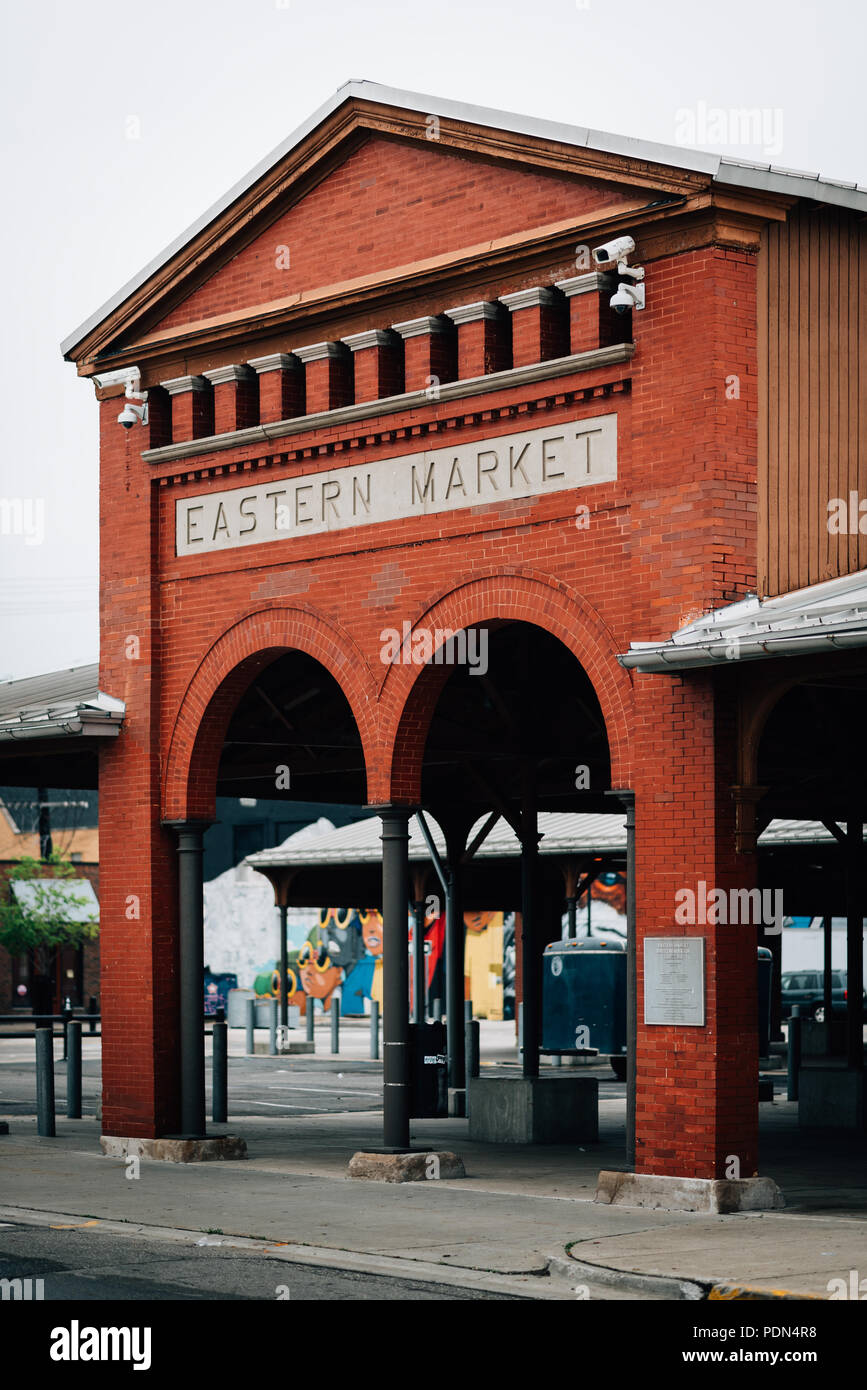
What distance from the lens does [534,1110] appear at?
64.6ft

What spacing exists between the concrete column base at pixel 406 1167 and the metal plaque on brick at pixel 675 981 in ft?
9.55

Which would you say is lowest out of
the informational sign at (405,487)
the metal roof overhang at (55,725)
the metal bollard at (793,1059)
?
the metal bollard at (793,1059)

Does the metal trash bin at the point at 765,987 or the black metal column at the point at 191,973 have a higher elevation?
the black metal column at the point at 191,973

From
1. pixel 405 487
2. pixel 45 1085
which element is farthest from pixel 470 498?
pixel 45 1085

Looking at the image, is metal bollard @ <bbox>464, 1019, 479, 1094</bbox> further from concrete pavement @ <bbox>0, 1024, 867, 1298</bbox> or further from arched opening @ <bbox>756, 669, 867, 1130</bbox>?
arched opening @ <bbox>756, 669, 867, 1130</bbox>

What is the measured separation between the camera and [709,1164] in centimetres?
1391

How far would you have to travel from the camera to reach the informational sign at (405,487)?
15.4 m

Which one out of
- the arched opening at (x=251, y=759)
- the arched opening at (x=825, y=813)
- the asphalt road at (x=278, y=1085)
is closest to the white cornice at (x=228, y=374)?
the arched opening at (x=251, y=759)

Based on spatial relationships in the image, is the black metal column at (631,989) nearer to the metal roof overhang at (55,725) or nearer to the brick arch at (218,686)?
the brick arch at (218,686)

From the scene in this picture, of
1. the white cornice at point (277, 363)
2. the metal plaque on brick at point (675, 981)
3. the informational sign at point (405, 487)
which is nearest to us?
the metal plaque on brick at point (675, 981)

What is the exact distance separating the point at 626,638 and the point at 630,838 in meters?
1.52

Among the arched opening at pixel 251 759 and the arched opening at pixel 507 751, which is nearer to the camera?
the arched opening at pixel 507 751

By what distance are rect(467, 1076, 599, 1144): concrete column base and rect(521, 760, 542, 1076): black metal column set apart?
742 millimetres
